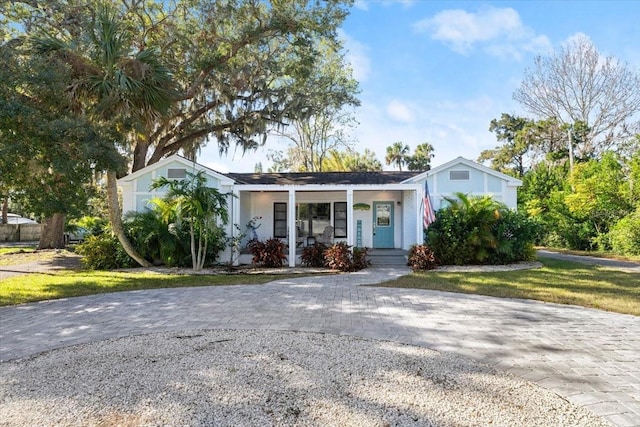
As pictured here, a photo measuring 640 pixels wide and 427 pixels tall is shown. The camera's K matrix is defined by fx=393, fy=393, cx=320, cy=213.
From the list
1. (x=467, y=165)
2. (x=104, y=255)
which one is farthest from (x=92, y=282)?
(x=467, y=165)

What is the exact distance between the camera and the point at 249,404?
323 cm

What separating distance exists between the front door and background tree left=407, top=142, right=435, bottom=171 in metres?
26.6

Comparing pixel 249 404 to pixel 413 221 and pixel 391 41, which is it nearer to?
pixel 413 221

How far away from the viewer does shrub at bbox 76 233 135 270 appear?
1287 cm

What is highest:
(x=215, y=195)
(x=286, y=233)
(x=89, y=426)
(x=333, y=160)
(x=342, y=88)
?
(x=342, y=88)

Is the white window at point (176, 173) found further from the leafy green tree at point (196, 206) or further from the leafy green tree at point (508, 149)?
the leafy green tree at point (508, 149)

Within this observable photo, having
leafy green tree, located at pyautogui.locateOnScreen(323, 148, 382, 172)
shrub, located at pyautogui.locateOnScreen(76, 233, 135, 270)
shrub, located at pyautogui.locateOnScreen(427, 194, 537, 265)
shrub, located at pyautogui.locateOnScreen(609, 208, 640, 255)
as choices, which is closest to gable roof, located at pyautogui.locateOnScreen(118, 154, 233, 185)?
shrub, located at pyautogui.locateOnScreen(76, 233, 135, 270)

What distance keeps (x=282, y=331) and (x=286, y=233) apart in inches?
448

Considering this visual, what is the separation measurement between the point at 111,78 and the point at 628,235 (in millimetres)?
19673

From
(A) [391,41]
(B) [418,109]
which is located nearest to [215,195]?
(A) [391,41]

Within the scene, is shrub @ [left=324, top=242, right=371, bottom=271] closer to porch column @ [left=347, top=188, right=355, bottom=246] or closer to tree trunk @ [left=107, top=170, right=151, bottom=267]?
porch column @ [left=347, top=188, right=355, bottom=246]

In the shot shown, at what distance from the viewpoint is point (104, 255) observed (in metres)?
12.9

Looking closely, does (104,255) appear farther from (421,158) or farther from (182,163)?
(421,158)

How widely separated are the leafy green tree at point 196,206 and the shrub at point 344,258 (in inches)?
139
